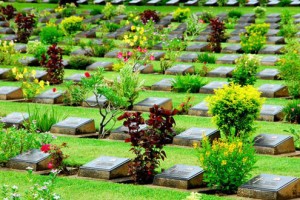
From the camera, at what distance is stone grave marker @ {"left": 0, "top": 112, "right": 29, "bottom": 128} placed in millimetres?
15375

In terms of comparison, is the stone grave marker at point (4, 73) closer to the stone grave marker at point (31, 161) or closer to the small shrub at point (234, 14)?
the stone grave marker at point (31, 161)

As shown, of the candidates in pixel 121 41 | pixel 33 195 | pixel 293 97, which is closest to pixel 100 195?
pixel 33 195

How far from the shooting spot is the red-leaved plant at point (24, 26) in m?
27.0

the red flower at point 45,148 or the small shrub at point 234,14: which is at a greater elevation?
the red flower at point 45,148

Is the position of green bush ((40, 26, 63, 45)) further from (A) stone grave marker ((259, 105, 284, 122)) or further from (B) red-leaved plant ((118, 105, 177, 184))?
(B) red-leaved plant ((118, 105, 177, 184))

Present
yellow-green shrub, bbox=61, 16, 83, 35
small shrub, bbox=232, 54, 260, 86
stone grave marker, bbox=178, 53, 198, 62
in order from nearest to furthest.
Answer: small shrub, bbox=232, 54, 260, 86
stone grave marker, bbox=178, 53, 198, 62
yellow-green shrub, bbox=61, 16, 83, 35

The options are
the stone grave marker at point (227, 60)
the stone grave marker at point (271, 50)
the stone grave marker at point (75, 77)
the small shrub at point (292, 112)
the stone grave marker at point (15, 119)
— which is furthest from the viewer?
the stone grave marker at point (271, 50)

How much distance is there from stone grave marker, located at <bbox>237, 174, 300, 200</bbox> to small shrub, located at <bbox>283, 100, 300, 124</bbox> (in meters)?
4.38

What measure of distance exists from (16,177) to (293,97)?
729 cm

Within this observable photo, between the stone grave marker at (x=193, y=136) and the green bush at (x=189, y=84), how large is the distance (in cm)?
442

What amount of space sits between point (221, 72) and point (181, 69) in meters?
1.02

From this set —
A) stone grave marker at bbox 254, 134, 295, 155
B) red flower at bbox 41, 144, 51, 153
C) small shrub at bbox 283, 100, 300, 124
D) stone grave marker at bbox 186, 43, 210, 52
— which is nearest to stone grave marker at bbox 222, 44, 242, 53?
stone grave marker at bbox 186, 43, 210, 52

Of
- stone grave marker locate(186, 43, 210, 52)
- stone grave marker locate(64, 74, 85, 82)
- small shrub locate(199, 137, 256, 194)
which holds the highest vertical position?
small shrub locate(199, 137, 256, 194)

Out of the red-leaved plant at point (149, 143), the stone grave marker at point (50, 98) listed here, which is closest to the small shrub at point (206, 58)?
the stone grave marker at point (50, 98)
